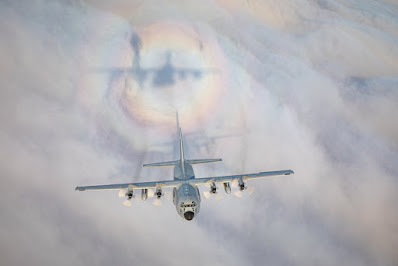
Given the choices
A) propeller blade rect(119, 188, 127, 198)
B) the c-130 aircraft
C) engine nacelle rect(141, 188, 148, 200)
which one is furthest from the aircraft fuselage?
propeller blade rect(119, 188, 127, 198)

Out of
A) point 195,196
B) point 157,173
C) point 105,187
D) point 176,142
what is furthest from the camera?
point 157,173

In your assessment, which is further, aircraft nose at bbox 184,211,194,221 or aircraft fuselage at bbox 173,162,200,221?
aircraft fuselage at bbox 173,162,200,221

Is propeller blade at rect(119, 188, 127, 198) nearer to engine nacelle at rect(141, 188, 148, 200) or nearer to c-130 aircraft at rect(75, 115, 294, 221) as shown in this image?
c-130 aircraft at rect(75, 115, 294, 221)

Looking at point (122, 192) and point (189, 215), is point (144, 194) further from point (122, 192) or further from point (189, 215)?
point (189, 215)

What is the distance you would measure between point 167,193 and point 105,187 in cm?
1264

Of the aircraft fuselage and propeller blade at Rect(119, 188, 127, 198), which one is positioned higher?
propeller blade at Rect(119, 188, 127, 198)

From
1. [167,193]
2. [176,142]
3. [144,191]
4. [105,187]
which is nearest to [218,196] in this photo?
[167,193]

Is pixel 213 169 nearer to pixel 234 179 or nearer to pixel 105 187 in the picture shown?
pixel 234 179

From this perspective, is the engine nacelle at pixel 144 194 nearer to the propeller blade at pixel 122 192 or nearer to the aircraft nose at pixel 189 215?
the propeller blade at pixel 122 192

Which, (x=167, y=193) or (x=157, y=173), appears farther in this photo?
(x=157, y=173)

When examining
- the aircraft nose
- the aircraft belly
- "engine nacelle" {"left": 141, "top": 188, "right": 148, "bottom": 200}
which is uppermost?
"engine nacelle" {"left": 141, "top": 188, "right": 148, "bottom": 200}

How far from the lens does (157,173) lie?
295 ft

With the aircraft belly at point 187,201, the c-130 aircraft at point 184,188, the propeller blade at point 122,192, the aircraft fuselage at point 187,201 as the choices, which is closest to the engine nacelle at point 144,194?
the c-130 aircraft at point 184,188

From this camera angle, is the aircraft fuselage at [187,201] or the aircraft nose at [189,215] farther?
the aircraft fuselage at [187,201]
